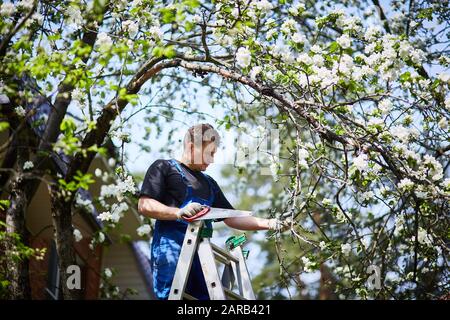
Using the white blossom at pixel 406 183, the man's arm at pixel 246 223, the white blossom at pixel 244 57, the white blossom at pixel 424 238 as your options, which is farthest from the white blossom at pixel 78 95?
the white blossom at pixel 424 238

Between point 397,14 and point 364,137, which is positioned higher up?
point 397,14

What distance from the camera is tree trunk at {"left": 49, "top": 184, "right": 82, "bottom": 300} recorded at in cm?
603

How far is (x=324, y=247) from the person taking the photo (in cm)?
504

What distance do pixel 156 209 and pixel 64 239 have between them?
2054mm

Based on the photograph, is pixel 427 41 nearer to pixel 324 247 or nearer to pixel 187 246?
pixel 324 247

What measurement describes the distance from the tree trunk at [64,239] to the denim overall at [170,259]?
173cm

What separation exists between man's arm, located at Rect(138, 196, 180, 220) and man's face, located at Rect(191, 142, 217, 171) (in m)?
0.52

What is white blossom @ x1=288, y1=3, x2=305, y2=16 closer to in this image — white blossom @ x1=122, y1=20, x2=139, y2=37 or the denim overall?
white blossom @ x1=122, y1=20, x2=139, y2=37

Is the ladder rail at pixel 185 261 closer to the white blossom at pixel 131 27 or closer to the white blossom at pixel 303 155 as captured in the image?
the white blossom at pixel 303 155

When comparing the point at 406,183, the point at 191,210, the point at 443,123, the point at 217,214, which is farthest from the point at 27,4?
the point at 443,123

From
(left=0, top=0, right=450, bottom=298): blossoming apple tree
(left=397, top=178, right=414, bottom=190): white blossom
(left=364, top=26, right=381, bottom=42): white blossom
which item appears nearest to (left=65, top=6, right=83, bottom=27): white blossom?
(left=0, top=0, right=450, bottom=298): blossoming apple tree
